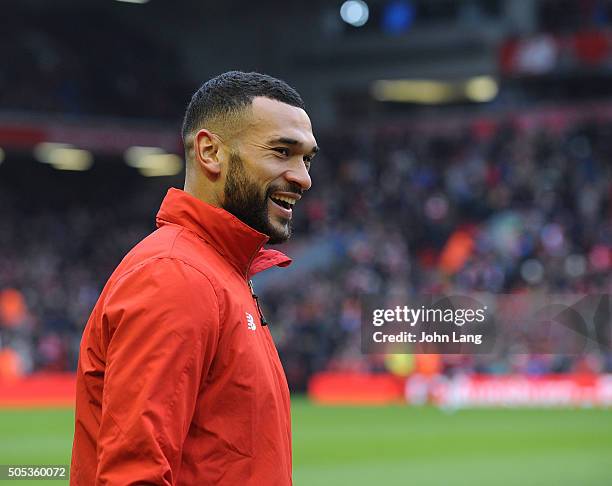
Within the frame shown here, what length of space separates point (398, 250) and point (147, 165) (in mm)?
12143

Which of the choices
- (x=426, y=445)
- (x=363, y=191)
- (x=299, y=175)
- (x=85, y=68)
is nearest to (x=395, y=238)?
(x=363, y=191)

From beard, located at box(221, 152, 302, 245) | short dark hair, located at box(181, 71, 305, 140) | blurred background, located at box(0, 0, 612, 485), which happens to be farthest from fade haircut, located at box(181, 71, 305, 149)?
blurred background, located at box(0, 0, 612, 485)

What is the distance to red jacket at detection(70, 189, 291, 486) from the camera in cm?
264

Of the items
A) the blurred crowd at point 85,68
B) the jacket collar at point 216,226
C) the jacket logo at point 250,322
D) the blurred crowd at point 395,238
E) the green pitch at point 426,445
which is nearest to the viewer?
the jacket logo at point 250,322

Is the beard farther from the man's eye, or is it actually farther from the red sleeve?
the red sleeve

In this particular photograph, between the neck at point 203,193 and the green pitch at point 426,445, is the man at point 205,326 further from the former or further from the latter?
the green pitch at point 426,445

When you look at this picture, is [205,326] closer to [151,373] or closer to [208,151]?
[151,373]

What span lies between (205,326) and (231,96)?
0.67m

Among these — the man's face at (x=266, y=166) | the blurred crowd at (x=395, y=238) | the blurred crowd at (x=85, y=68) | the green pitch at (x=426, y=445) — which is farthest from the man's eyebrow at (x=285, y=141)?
the blurred crowd at (x=85, y=68)

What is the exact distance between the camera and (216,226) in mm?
3049

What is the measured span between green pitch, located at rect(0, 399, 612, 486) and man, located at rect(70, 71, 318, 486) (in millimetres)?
9954

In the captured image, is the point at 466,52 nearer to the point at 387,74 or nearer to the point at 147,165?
the point at 387,74

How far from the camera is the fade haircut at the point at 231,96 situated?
3.10 m

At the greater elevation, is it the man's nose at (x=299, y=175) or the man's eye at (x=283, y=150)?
the man's eye at (x=283, y=150)
